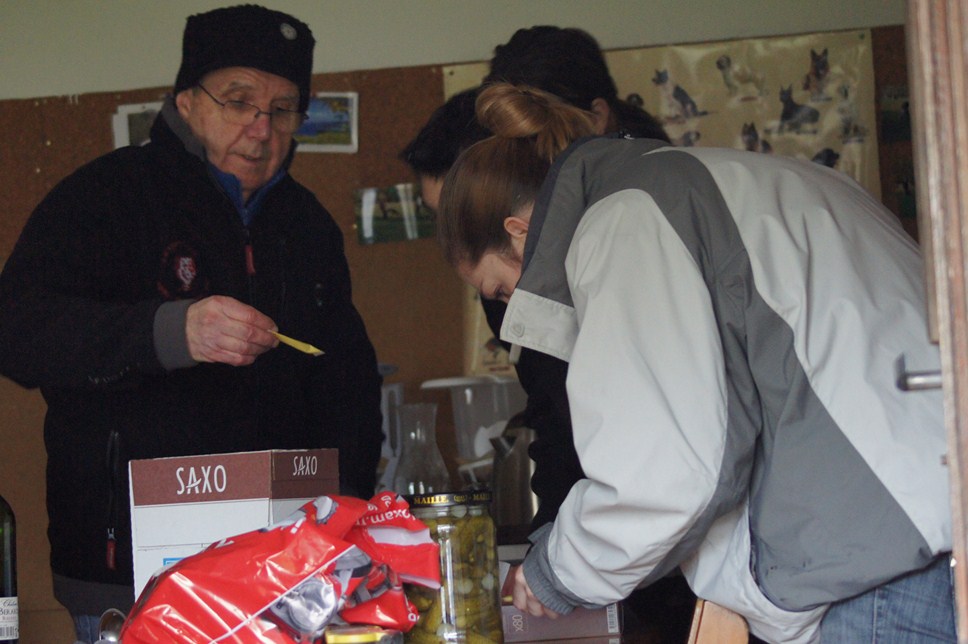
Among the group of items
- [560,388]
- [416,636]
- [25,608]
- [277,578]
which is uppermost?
[560,388]

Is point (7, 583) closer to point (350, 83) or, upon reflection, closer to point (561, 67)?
point (561, 67)

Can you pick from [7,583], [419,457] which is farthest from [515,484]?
[7,583]

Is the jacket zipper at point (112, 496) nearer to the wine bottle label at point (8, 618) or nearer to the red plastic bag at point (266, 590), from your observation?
the wine bottle label at point (8, 618)

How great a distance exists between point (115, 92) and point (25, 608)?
1.27 meters

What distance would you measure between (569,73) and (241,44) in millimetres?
542

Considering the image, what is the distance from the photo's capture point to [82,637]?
60.2 inches

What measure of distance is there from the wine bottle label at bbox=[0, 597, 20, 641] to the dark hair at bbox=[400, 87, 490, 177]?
0.96 meters

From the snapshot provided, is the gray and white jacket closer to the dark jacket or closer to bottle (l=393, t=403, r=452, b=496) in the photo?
the dark jacket

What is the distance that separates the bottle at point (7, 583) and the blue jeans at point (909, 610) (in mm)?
833

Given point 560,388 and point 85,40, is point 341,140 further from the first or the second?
point 560,388

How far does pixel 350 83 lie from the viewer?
9.14 ft

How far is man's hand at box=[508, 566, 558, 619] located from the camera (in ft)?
4.03

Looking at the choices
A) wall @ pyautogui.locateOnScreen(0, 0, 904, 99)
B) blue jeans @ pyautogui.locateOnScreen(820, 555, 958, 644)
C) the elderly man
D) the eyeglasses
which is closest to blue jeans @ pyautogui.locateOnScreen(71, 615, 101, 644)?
the elderly man

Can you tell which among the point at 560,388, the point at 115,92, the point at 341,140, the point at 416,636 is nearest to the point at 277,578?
the point at 416,636
